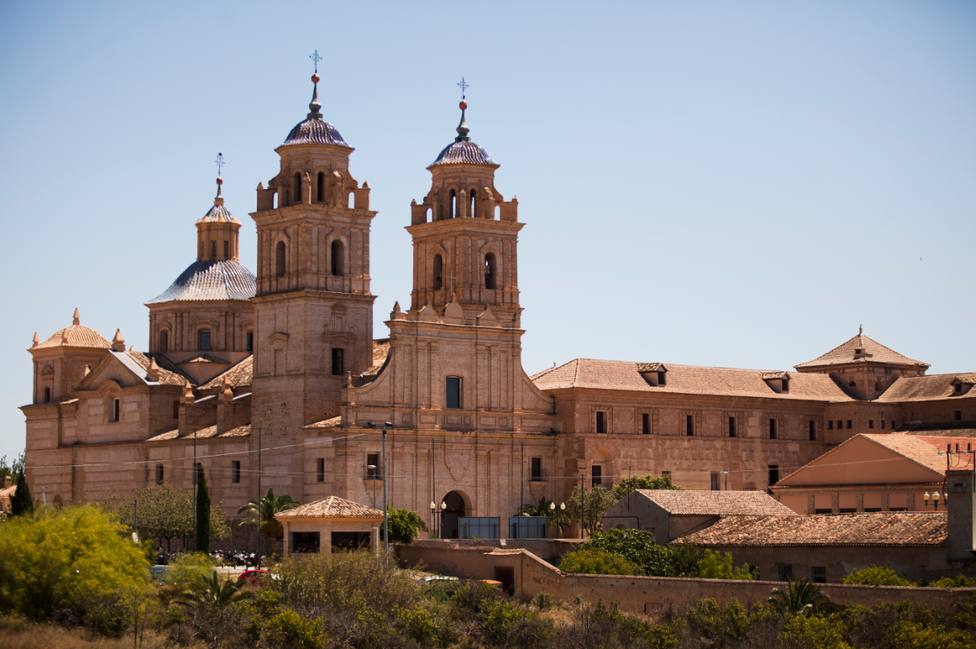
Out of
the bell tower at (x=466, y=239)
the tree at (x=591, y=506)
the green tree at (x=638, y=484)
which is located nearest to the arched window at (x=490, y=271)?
the bell tower at (x=466, y=239)

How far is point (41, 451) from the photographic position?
9531 centimetres

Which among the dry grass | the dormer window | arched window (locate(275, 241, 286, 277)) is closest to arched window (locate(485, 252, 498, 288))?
the dormer window

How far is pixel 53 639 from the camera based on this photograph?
53.2m

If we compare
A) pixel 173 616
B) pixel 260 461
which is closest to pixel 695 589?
pixel 173 616

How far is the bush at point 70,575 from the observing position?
55562 mm

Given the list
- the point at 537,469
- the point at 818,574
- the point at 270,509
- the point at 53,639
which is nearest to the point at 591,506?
the point at 537,469

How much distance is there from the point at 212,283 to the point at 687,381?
79.3ft

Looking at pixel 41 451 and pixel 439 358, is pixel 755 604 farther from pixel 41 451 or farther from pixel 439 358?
pixel 41 451

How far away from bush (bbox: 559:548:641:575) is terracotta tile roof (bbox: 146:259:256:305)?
35.2 metres

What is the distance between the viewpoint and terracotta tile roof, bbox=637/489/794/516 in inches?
2682

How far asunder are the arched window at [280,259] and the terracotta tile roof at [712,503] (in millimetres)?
20857

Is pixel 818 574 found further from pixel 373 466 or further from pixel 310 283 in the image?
pixel 310 283

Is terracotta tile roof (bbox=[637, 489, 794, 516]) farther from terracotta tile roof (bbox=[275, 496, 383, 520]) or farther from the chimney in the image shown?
the chimney

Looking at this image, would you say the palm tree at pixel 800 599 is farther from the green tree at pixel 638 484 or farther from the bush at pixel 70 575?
the green tree at pixel 638 484
